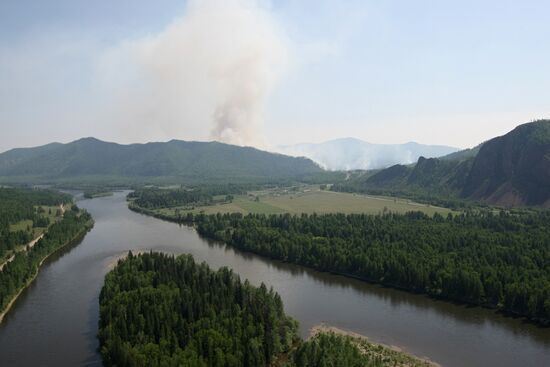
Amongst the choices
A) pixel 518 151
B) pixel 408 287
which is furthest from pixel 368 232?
pixel 518 151

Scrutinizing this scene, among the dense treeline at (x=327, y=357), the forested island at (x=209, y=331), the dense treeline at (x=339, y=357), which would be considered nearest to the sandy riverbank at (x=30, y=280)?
the forested island at (x=209, y=331)

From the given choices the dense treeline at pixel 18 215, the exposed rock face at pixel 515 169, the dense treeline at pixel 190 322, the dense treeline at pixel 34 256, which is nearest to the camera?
the dense treeline at pixel 190 322

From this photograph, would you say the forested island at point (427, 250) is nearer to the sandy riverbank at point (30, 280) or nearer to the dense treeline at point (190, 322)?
the dense treeline at point (190, 322)

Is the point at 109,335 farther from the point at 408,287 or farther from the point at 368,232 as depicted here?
the point at 368,232

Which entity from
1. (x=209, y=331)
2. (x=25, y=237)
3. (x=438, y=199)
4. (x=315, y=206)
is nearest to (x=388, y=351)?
(x=209, y=331)

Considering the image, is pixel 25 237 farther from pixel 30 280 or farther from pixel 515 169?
pixel 515 169

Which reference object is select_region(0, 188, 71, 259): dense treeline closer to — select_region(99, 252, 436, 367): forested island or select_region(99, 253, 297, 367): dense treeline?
select_region(99, 253, 297, 367): dense treeline

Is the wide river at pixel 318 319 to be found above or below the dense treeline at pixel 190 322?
below

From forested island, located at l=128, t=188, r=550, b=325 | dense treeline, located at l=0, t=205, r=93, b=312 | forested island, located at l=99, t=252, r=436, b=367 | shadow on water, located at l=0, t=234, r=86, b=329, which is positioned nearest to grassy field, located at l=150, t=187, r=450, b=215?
forested island, located at l=128, t=188, r=550, b=325
